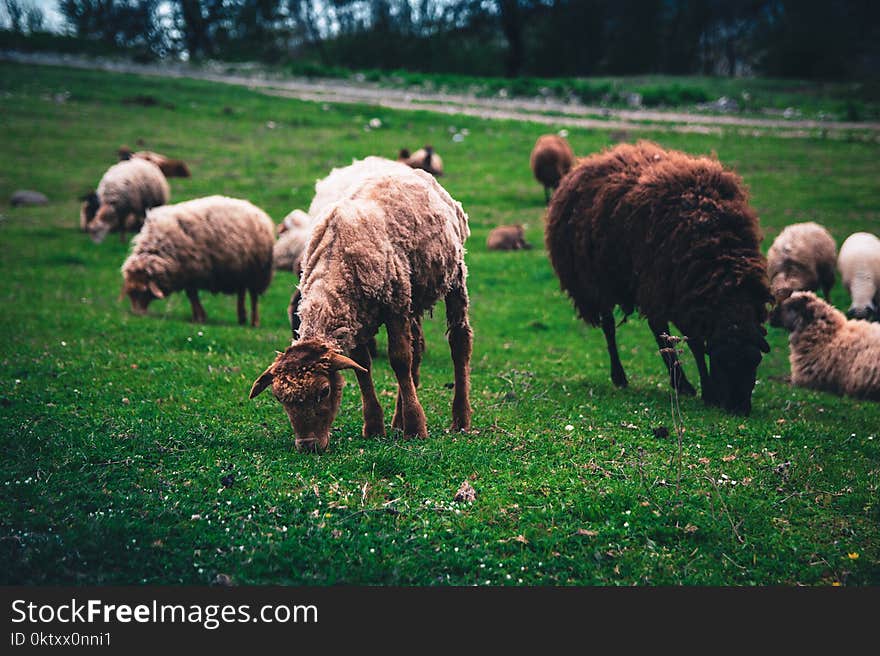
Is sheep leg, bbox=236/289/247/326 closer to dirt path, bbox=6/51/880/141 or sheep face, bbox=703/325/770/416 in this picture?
sheep face, bbox=703/325/770/416

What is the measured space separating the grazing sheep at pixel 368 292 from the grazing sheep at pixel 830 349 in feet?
23.8

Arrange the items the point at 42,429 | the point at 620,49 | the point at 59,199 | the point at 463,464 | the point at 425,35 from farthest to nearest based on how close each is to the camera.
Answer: the point at 425,35, the point at 620,49, the point at 59,199, the point at 42,429, the point at 463,464

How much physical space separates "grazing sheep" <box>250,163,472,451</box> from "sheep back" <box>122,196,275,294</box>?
7.64 metres

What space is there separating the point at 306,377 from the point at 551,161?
66.2ft

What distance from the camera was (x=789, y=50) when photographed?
50.9 metres

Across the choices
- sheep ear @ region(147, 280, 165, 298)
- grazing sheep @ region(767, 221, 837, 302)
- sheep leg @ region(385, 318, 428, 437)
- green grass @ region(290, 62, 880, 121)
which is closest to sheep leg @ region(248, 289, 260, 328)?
sheep ear @ region(147, 280, 165, 298)

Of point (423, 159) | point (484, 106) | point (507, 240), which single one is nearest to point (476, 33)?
point (484, 106)

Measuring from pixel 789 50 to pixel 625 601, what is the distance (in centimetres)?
5617

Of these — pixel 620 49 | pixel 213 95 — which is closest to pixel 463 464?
pixel 213 95

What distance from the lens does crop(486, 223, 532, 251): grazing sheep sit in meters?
20.7

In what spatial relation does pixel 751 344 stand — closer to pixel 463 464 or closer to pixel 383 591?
pixel 463 464

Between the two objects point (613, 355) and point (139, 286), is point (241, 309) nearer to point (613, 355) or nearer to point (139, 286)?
point (139, 286)

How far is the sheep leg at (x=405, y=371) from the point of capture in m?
6.73

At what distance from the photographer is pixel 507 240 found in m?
20.7
